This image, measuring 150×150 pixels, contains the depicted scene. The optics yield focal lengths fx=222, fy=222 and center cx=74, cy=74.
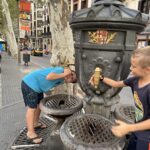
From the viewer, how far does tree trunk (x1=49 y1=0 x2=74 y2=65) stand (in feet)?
17.2

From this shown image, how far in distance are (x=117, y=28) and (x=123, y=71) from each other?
1.64ft

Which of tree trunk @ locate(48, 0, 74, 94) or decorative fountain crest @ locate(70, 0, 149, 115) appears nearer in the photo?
decorative fountain crest @ locate(70, 0, 149, 115)

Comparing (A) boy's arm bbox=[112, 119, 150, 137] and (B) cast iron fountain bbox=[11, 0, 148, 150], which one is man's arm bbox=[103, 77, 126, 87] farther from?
(A) boy's arm bbox=[112, 119, 150, 137]

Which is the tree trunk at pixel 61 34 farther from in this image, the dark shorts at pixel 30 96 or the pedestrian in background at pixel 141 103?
the pedestrian in background at pixel 141 103

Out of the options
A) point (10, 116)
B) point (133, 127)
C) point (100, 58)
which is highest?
point (100, 58)

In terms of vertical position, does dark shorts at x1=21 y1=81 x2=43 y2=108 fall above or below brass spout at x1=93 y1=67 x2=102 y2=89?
below

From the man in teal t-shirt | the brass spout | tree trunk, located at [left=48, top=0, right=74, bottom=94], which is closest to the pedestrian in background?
the brass spout

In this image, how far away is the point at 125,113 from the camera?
2584 mm

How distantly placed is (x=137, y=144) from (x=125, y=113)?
0.61 m

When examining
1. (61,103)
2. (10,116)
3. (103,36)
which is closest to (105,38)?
(103,36)

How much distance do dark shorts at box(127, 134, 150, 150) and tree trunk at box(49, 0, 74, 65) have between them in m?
3.31

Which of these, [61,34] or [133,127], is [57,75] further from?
[61,34]

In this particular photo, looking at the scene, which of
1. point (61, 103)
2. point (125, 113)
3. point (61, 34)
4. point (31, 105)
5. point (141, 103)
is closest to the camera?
point (141, 103)

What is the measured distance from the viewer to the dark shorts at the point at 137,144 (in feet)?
6.33
